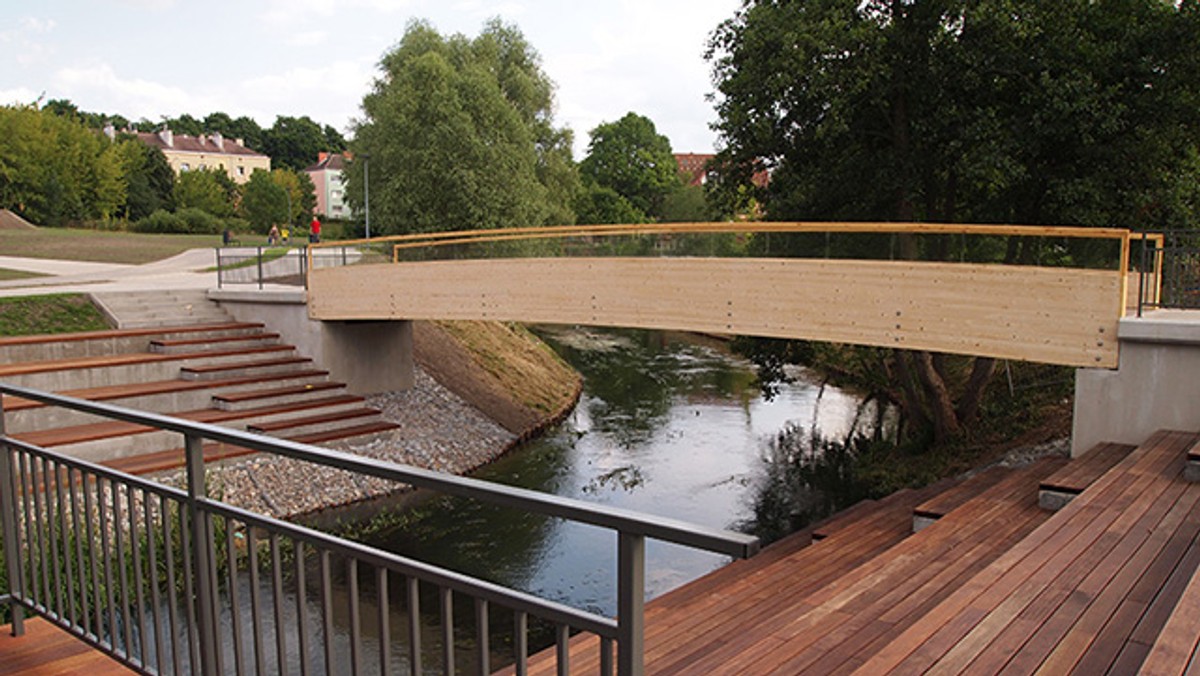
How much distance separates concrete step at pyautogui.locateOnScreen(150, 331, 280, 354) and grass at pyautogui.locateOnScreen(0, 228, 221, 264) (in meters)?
14.2

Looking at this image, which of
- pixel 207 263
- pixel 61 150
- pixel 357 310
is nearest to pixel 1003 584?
pixel 357 310

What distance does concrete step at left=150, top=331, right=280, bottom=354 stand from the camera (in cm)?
1477

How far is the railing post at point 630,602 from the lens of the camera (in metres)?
1.46

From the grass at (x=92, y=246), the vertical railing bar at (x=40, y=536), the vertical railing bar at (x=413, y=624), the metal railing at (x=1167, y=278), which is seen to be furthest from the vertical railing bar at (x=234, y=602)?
the grass at (x=92, y=246)

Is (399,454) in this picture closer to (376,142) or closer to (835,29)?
(835,29)

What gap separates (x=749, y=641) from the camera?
462 cm

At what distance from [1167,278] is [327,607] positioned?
964cm

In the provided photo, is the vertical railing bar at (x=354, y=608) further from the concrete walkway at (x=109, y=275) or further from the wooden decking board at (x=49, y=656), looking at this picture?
the concrete walkway at (x=109, y=275)

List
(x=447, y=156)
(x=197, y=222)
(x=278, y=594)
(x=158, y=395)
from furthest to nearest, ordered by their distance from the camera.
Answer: (x=197, y=222), (x=447, y=156), (x=158, y=395), (x=278, y=594)

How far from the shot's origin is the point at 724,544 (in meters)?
1.33

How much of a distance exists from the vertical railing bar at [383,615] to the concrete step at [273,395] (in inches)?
504

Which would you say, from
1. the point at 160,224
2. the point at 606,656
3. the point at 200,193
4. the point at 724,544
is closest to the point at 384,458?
the point at 606,656

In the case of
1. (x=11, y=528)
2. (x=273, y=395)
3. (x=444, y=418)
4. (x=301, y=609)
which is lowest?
(x=444, y=418)

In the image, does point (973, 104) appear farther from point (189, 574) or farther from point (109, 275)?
point (109, 275)
